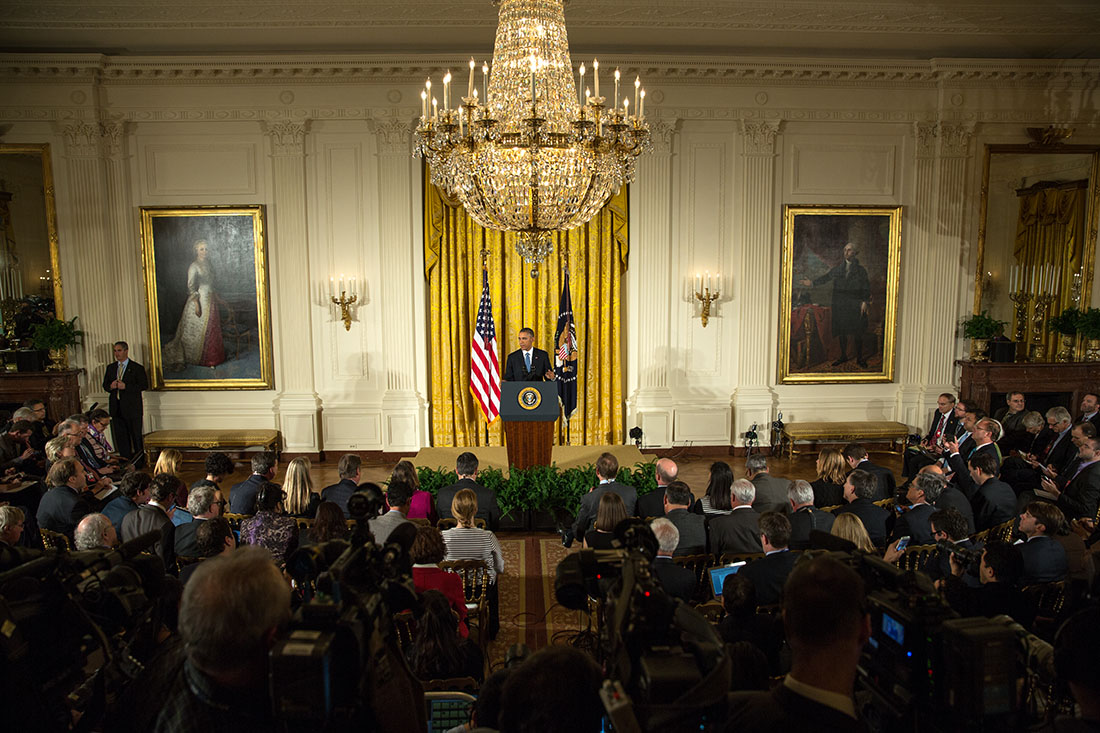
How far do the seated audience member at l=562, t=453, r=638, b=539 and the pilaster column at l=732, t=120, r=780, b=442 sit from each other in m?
4.56

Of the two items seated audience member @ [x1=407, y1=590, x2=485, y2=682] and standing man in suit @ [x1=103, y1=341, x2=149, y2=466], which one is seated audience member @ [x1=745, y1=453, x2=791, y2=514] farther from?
standing man in suit @ [x1=103, y1=341, x2=149, y2=466]

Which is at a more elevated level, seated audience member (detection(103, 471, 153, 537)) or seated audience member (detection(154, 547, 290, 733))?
seated audience member (detection(154, 547, 290, 733))

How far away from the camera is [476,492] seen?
6004 millimetres

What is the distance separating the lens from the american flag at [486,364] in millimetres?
8977

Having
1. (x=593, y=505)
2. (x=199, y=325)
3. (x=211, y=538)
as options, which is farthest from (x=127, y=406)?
(x=593, y=505)

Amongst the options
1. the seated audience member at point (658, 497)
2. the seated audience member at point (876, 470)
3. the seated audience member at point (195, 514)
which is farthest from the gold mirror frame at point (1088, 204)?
the seated audience member at point (195, 514)

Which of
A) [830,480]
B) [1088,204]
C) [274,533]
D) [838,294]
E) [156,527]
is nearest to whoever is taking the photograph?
[274,533]

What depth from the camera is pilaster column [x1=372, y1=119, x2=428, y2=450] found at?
9.51 metres

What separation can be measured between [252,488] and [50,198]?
6714 mm

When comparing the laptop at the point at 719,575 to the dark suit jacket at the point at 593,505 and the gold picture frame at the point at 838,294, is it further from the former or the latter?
the gold picture frame at the point at 838,294

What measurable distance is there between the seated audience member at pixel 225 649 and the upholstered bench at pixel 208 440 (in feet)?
27.7

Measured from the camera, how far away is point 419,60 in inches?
360

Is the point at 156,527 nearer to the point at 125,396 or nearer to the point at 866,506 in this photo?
the point at 866,506

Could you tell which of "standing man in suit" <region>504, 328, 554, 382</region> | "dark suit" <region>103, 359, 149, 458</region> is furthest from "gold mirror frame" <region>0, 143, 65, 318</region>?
"standing man in suit" <region>504, 328, 554, 382</region>
